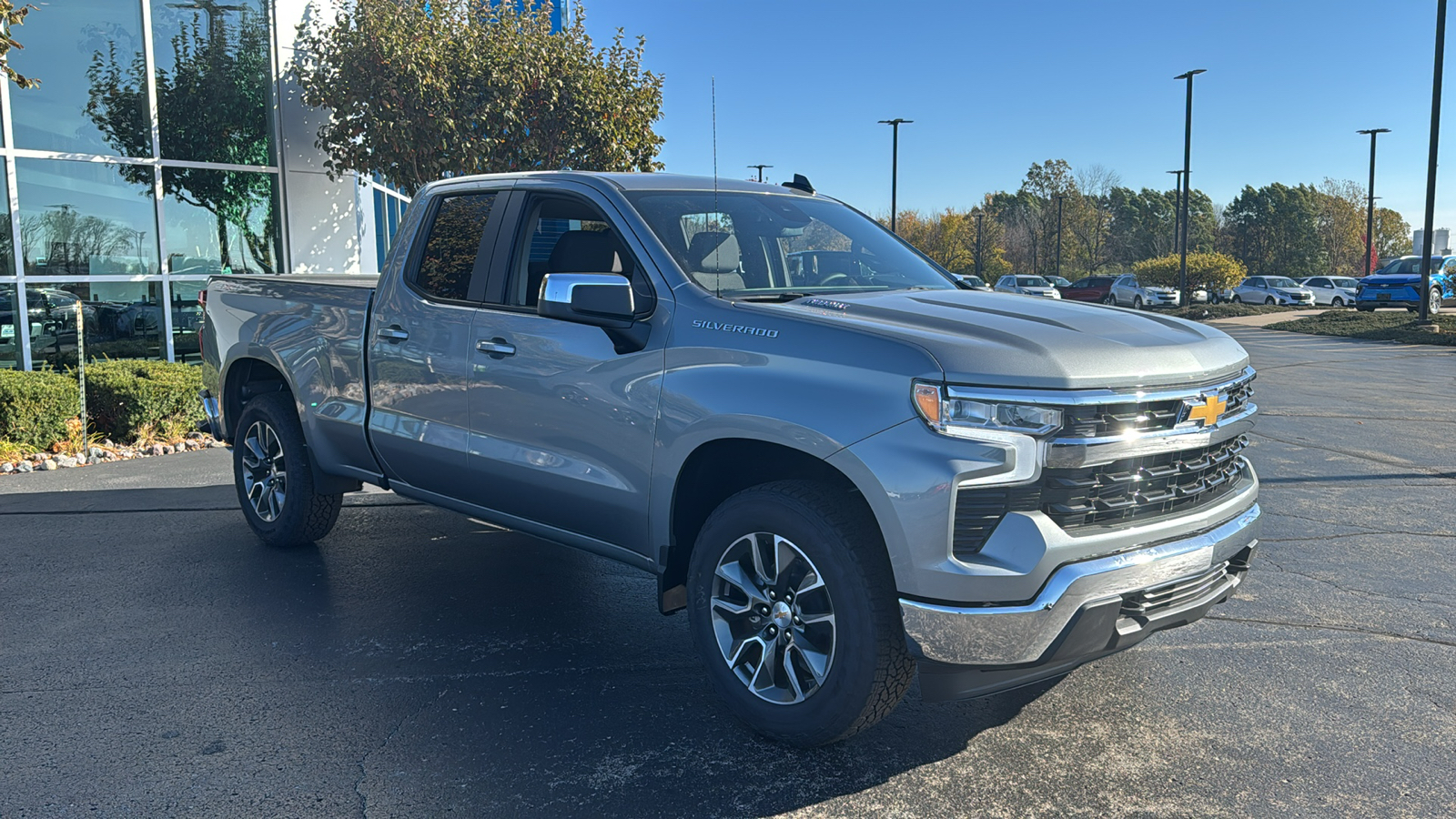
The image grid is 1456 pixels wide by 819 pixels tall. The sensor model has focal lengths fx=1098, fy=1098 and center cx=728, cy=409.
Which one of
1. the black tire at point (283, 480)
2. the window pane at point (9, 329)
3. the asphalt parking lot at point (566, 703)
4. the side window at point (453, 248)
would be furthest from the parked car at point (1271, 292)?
the side window at point (453, 248)

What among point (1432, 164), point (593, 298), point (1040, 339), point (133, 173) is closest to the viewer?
point (1040, 339)

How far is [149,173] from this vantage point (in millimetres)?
13312

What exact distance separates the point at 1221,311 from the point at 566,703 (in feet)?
132

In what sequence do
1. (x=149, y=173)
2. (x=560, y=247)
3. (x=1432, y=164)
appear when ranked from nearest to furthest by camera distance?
(x=560, y=247) < (x=149, y=173) < (x=1432, y=164)

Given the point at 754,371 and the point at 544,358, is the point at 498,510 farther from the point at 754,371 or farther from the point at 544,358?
the point at 754,371

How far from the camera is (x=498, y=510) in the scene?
4734 mm

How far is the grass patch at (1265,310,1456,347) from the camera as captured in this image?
24141 millimetres

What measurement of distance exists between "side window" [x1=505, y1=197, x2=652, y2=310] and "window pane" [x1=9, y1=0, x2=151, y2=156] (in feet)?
34.5

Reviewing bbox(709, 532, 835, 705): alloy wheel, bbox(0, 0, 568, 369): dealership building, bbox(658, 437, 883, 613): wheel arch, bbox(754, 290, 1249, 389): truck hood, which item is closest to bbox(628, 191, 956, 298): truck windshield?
bbox(754, 290, 1249, 389): truck hood

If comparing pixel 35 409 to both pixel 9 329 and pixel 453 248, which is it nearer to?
pixel 9 329

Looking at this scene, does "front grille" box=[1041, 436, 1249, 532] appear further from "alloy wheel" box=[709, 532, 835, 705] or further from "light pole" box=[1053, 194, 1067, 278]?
"light pole" box=[1053, 194, 1067, 278]

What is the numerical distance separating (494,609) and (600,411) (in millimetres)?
1504

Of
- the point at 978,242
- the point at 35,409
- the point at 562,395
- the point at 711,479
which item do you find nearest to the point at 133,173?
the point at 35,409

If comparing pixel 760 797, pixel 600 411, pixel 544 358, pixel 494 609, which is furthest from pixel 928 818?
pixel 494 609
